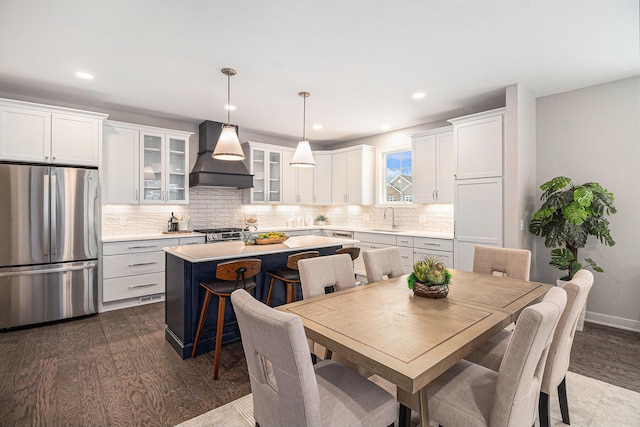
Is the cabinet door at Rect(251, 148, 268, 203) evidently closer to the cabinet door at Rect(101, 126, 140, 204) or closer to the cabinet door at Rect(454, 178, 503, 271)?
the cabinet door at Rect(101, 126, 140, 204)

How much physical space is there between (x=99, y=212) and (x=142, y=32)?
2.39 m

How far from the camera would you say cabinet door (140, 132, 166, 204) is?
15.1 ft

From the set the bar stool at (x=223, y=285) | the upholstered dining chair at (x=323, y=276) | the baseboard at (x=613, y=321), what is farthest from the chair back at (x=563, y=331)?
the baseboard at (x=613, y=321)

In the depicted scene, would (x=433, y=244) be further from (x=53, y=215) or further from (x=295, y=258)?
(x=53, y=215)

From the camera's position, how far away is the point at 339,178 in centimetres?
645

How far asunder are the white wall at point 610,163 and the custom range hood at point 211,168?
4.45 metres

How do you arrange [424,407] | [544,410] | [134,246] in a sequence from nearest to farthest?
[424,407], [544,410], [134,246]

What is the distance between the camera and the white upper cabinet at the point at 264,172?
5785 mm

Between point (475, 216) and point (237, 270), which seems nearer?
point (237, 270)

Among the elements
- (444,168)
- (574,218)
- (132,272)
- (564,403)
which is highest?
(444,168)

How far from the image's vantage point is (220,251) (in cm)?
301

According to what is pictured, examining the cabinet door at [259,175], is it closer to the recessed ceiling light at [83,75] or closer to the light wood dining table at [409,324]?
the recessed ceiling light at [83,75]

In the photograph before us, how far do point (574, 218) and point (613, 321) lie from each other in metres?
1.36

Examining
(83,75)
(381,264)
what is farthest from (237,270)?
(83,75)
